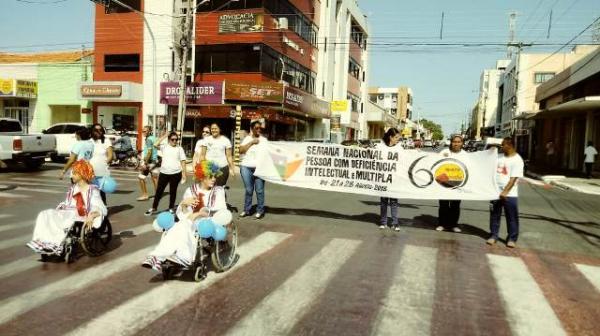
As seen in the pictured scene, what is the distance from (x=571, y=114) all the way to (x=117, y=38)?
1189 inches

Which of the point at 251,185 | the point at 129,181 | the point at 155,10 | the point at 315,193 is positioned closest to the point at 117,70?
the point at 155,10

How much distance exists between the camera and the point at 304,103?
32.2 m

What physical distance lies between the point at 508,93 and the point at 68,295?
228ft

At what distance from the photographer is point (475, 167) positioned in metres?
8.90

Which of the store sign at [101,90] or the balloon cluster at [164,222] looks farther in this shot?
the store sign at [101,90]

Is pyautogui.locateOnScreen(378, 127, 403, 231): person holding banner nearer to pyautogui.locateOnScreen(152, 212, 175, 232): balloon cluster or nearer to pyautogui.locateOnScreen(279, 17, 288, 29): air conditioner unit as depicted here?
pyautogui.locateOnScreen(152, 212, 175, 232): balloon cluster

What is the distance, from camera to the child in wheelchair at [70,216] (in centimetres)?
580

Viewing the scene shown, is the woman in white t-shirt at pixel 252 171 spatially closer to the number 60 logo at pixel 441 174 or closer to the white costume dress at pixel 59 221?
the number 60 logo at pixel 441 174

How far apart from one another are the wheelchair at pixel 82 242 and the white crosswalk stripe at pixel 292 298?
2662 mm

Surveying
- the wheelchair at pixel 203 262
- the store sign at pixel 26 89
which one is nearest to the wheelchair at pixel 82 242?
the wheelchair at pixel 203 262

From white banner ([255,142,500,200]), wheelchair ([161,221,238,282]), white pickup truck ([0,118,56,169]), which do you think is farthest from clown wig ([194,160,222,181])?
white pickup truck ([0,118,56,169])

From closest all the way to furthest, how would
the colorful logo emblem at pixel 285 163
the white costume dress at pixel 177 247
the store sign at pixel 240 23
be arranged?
the white costume dress at pixel 177 247 < the colorful logo emblem at pixel 285 163 < the store sign at pixel 240 23

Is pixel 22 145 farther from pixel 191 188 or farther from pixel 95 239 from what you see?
pixel 191 188

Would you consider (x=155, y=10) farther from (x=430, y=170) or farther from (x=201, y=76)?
(x=430, y=170)
